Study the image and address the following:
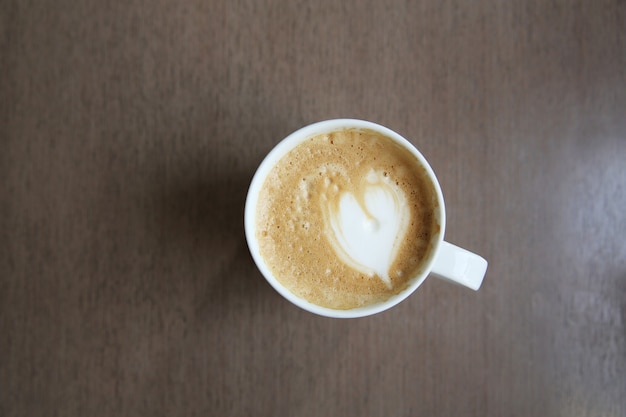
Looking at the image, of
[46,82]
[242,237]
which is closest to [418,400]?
[242,237]

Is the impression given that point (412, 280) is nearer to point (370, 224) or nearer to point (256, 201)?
point (370, 224)

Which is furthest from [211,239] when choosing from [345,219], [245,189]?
[345,219]

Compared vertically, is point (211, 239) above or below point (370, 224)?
below

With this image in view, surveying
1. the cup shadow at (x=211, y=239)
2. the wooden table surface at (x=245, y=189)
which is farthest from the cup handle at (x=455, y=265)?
the cup shadow at (x=211, y=239)

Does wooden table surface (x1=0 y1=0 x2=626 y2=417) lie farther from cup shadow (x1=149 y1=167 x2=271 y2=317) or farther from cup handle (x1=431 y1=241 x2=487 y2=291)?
cup handle (x1=431 y1=241 x2=487 y2=291)

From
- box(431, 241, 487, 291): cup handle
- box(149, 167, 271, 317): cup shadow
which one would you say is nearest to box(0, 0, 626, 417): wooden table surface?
box(149, 167, 271, 317): cup shadow
